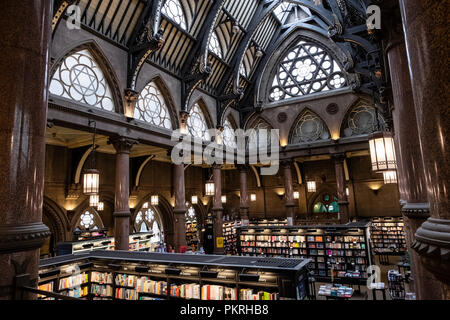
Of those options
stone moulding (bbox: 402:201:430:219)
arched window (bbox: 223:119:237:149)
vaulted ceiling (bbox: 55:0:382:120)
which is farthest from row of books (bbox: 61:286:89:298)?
arched window (bbox: 223:119:237:149)

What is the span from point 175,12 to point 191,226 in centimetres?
1506

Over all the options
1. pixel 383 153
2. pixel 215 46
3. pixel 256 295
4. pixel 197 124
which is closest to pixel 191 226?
pixel 197 124

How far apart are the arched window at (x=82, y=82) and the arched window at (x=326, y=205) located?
1884 cm

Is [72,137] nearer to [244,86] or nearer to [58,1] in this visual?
[58,1]

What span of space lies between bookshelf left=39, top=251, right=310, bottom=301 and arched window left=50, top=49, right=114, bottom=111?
5.45 m

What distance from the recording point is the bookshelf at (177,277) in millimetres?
6219

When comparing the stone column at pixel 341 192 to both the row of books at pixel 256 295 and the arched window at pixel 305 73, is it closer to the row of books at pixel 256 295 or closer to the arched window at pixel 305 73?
the arched window at pixel 305 73

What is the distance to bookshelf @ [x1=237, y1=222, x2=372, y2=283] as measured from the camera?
1211cm

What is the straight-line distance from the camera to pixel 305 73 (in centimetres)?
2094

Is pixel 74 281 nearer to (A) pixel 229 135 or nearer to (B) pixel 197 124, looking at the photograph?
(B) pixel 197 124

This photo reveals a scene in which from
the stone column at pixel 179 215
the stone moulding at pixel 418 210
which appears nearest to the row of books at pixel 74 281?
the stone column at pixel 179 215

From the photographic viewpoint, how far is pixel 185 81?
1498cm

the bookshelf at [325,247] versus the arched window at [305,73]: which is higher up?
the arched window at [305,73]
